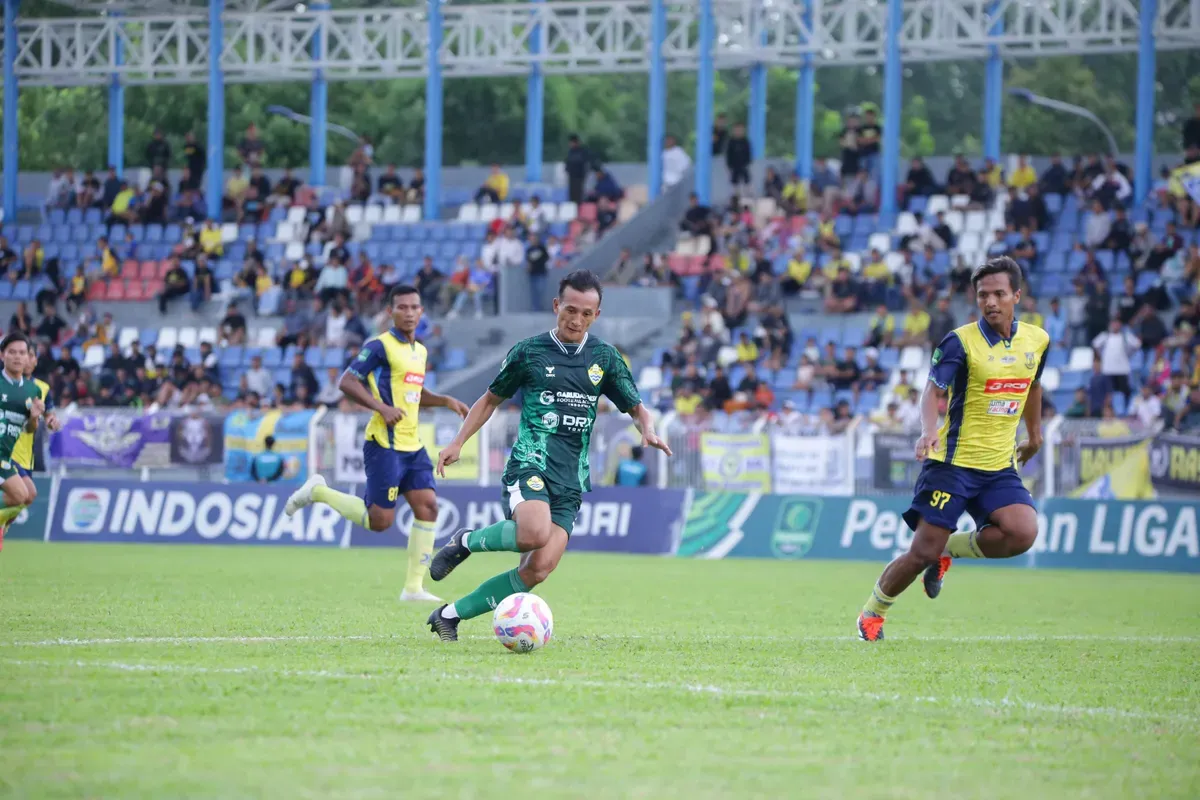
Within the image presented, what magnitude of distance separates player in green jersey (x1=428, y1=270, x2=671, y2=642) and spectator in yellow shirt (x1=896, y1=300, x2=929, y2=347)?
18.6 meters

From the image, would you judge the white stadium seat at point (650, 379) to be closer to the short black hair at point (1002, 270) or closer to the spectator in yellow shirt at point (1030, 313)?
the spectator in yellow shirt at point (1030, 313)

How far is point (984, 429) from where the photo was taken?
10320 millimetres

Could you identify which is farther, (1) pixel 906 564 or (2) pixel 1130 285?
Result: (2) pixel 1130 285

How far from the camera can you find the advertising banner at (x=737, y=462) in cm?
2312

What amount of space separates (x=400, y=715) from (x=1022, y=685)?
3.23 metres

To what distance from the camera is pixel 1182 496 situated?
21.4 meters

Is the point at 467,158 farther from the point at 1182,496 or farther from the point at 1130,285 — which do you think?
the point at 1182,496

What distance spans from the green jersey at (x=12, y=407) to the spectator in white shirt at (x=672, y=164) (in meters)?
22.7

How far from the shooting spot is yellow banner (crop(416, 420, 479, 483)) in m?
23.9

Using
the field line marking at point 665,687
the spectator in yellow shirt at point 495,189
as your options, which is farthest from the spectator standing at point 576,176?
the field line marking at point 665,687

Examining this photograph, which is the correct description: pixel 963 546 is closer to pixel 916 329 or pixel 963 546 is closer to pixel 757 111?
pixel 916 329

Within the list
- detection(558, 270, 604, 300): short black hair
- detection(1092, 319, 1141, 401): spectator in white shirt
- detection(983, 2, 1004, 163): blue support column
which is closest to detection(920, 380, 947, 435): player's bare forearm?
detection(558, 270, 604, 300): short black hair

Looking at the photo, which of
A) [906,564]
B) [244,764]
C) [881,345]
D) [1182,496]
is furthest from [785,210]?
[244,764]

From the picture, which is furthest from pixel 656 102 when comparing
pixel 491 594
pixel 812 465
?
pixel 491 594
